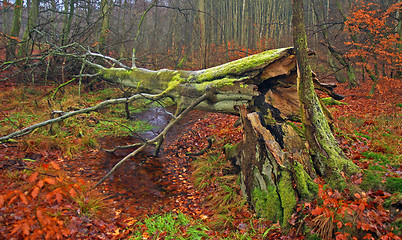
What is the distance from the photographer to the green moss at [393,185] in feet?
10.9

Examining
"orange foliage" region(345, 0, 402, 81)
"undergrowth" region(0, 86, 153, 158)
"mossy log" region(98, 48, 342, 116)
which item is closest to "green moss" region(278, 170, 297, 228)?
"mossy log" region(98, 48, 342, 116)

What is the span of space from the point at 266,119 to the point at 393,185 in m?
2.18

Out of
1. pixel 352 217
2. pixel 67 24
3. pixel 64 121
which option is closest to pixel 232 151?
pixel 352 217

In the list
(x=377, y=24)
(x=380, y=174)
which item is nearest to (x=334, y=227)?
(x=380, y=174)

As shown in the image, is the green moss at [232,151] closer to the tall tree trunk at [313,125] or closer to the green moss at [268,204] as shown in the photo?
the green moss at [268,204]

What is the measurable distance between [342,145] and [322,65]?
16.0 m

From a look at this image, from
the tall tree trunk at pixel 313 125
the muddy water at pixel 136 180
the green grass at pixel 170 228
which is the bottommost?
the green grass at pixel 170 228

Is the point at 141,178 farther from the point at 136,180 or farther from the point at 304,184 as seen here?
the point at 304,184

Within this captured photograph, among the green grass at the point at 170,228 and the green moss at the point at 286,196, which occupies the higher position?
the green moss at the point at 286,196

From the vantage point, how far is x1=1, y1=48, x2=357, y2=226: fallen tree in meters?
3.88

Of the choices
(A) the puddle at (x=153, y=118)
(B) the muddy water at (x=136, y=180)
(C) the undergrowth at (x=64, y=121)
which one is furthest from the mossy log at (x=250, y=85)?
(A) the puddle at (x=153, y=118)

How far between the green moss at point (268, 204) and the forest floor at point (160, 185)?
143 millimetres

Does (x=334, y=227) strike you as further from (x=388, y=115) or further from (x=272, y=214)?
(x=388, y=115)

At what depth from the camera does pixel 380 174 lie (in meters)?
3.67
